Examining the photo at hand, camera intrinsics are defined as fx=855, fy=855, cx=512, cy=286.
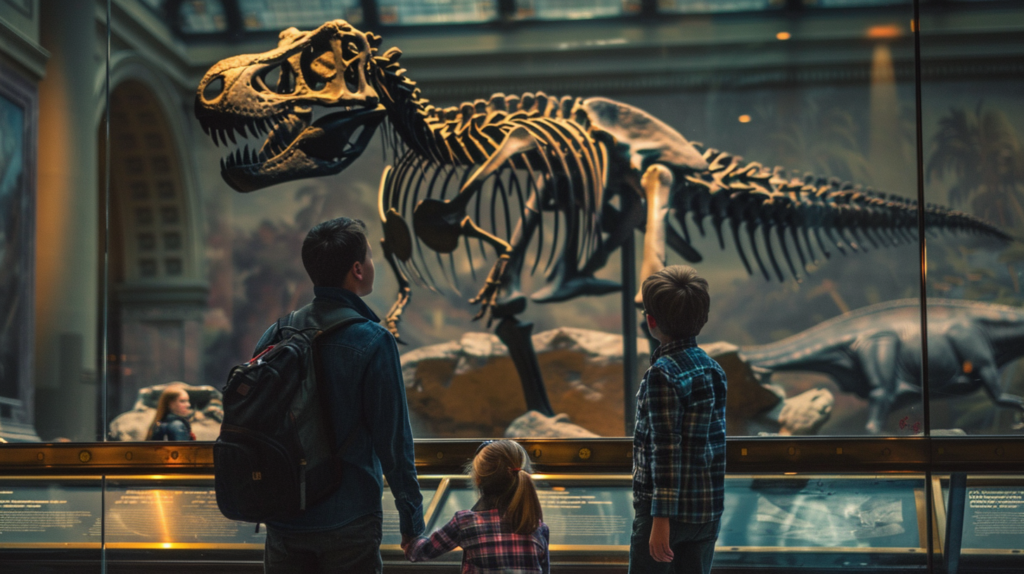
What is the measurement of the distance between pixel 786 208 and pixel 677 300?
370 centimetres

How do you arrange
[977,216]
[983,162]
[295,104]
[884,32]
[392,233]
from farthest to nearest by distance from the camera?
[884,32], [983,162], [977,216], [392,233], [295,104]

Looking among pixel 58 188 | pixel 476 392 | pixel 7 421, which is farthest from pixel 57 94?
pixel 476 392

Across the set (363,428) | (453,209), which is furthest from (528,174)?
(363,428)

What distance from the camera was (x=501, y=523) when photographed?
248 centimetres

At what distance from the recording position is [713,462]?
7.40 ft

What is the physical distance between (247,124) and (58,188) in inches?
109

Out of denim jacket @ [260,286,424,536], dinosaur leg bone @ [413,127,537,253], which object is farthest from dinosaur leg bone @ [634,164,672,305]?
denim jacket @ [260,286,424,536]

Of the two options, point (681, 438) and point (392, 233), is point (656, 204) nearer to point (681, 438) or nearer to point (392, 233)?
point (392, 233)

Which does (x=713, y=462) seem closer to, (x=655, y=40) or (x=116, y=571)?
(x=116, y=571)

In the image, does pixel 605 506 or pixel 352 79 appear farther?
pixel 352 79

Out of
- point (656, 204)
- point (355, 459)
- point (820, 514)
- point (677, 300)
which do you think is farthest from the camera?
point (656, 204)

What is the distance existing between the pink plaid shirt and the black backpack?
0.54 m

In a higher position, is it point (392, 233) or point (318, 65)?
point (318, 65)

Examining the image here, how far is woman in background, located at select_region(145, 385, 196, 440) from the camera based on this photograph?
4.46 m
